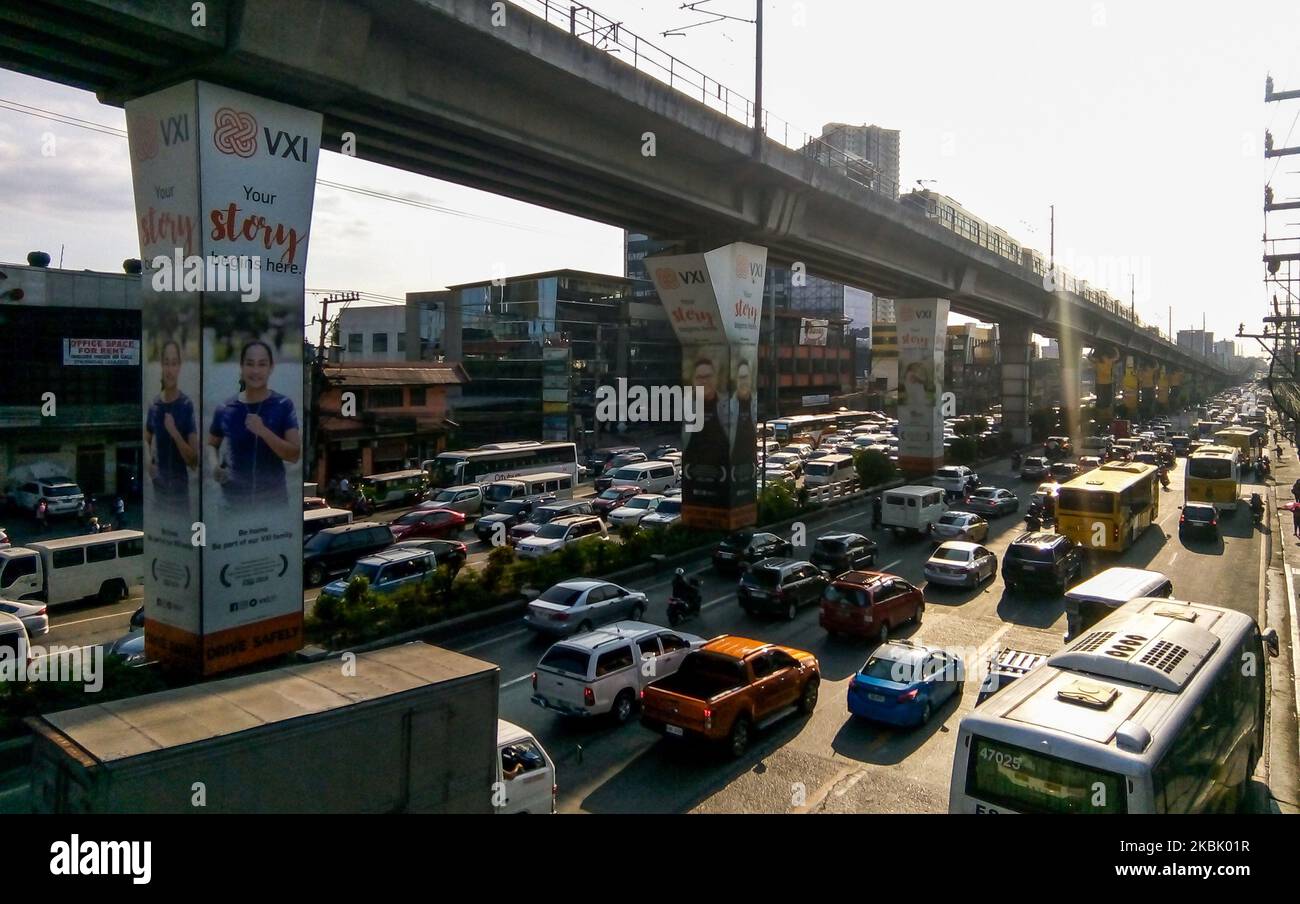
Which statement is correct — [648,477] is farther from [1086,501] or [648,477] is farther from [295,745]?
[295,745]

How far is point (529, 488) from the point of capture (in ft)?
111

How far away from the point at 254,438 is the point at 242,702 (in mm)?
8784

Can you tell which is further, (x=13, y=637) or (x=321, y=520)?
(x=321, y=520)

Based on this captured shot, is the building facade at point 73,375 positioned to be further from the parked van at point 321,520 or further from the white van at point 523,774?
the white van at point 523,774

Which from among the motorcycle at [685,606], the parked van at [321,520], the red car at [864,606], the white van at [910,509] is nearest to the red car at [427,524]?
the parked van at [321,520]

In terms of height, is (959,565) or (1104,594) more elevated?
(1104,594)

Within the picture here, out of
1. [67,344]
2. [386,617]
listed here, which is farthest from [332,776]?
[67,344]

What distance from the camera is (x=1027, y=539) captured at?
70.7 feet

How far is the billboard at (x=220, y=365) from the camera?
44.9ft

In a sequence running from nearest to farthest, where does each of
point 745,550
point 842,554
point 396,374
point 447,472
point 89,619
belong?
point 89,619
point 842,554
point 745,550
point 447,472
point 396,374

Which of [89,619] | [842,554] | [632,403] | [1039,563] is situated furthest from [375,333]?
[1039,563]

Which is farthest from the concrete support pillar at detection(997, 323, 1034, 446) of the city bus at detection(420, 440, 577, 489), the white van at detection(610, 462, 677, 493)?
the city bus at detection(420, 440, 577, 489)

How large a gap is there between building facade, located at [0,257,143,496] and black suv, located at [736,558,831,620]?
30.4m
